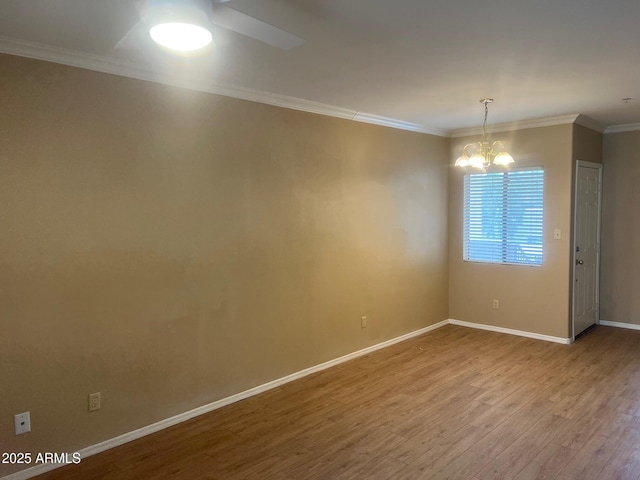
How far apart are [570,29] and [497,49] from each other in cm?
40

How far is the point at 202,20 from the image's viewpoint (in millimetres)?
1635

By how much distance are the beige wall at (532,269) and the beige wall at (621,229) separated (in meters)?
1.14

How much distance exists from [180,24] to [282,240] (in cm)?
245

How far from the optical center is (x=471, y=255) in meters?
5.82

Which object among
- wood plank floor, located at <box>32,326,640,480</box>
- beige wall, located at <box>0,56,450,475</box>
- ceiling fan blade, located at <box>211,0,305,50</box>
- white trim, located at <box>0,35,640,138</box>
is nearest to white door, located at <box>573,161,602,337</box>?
white trim, located at <box>0,35,640,138</box>

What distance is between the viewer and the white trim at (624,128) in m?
5.32

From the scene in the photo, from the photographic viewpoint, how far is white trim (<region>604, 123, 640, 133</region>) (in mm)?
5320

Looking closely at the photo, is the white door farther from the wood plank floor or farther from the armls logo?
the armls logo

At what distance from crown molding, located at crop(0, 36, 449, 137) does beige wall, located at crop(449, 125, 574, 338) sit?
185 centimetres

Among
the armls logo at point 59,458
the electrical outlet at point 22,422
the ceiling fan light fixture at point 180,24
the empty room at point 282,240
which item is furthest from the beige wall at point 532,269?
the electrical outlet at point 22,422

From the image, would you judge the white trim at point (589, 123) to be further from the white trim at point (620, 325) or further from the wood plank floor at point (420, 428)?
the wood plank floor at point (420, 428)

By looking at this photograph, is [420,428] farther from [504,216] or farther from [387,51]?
[504,216]

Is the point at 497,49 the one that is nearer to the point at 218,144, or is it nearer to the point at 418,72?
the point at 418,72

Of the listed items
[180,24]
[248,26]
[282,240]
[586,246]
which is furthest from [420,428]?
[586,246]
